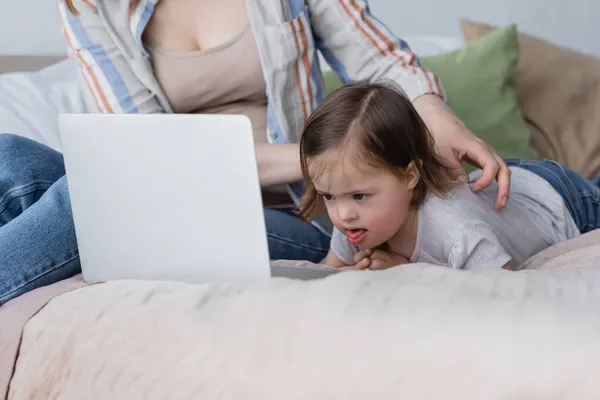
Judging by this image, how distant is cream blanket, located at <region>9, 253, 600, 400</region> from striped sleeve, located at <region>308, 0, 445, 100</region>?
64 cm

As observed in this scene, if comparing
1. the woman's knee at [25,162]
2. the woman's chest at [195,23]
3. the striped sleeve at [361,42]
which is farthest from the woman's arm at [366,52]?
the woman's knee at [25,162]

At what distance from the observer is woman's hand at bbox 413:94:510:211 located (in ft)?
3.47

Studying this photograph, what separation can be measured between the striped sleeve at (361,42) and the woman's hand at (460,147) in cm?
9

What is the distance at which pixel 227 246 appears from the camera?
758 mm

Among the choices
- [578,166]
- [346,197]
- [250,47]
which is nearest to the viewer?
[346,197]

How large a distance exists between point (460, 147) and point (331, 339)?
54 cm

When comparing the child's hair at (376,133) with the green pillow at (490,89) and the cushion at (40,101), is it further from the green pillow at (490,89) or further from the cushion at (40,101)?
the cushion at (40,101)

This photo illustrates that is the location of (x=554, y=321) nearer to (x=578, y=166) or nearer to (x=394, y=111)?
(x=394, y=111)

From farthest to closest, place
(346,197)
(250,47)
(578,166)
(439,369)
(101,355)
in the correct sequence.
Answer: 1. (578,166)
2. (250,47)
3. (346,197)
4. (101,355)
5. (439,369)

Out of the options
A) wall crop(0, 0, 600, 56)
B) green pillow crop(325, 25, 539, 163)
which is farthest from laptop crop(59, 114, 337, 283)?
wall crop(0, 0, 600, 56)

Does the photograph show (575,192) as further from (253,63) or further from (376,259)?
(253,63)

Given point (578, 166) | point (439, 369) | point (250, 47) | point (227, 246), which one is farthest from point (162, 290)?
point (578, 166)

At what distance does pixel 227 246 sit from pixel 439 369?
0.25m

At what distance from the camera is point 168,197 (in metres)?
0.77
